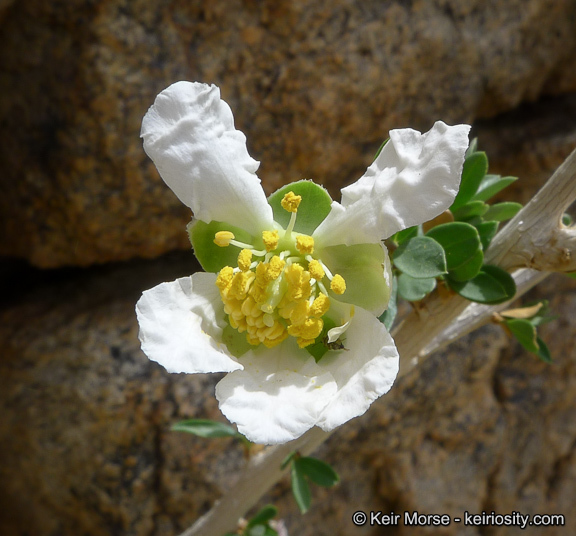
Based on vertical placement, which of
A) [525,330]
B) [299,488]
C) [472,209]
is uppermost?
[472,209]

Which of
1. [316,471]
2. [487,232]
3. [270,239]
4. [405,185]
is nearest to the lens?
[405,185]

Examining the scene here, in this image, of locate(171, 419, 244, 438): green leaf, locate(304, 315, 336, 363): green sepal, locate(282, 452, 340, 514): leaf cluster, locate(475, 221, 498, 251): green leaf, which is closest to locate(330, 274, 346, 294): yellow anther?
locate(304, 315, 336, 363): green sepal

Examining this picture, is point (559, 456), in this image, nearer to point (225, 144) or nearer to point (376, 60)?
point (376, 60)

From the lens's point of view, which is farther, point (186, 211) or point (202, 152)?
point (186, 211)

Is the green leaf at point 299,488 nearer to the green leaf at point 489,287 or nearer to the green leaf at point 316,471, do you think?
the green leaf at point 316,471

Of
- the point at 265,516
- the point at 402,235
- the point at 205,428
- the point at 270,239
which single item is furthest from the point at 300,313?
the point at 265,516

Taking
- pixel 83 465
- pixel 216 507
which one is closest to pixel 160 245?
pixel 83 465

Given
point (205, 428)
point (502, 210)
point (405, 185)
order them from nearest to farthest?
point (405, 185), point (502, 210), point (205, 428)

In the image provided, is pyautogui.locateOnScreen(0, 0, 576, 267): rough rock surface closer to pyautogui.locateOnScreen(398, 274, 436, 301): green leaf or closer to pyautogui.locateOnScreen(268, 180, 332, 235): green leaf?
pyautogui.locateOnScreen(268, 180, 332, 235): green leaf

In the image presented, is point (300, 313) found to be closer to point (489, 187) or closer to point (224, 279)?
point (224, 279)
